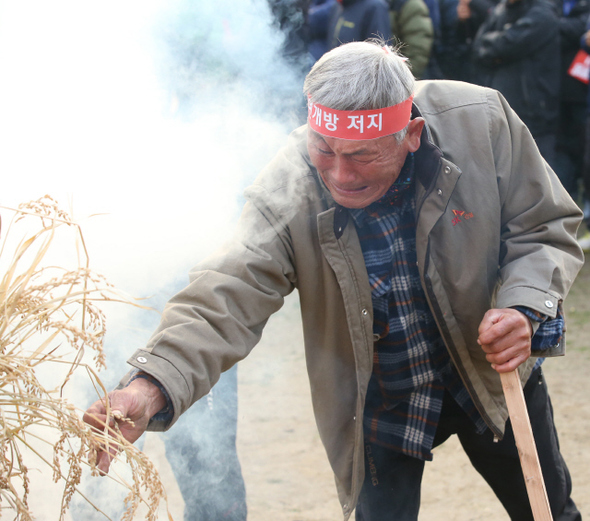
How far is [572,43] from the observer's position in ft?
20.9

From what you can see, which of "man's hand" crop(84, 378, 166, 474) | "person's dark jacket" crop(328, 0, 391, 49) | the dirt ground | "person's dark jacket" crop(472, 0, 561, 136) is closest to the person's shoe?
"person's dark jacket" crop(472, 0, 561, 136)

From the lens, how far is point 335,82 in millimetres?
1917

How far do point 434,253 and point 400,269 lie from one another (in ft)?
0.39

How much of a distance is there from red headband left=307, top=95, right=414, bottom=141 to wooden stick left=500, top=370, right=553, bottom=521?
2.53 ft

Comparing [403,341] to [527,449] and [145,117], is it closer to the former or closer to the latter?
[527,449]

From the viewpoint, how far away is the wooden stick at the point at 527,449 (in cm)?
183

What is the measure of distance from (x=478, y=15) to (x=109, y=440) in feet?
21.5

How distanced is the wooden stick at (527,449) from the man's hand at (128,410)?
0.95 metres

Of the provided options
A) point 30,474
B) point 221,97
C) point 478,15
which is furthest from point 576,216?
point 478,15

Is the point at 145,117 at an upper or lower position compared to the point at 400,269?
upper

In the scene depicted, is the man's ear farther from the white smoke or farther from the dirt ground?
the dirt ground

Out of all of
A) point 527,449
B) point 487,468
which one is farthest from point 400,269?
point 487,468

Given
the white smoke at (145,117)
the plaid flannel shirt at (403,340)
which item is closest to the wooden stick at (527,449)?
the plaid flannel shirt at (403,340)

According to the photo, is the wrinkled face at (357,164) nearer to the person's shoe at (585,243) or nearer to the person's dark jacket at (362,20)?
the person's dark jacket at (362,20)
